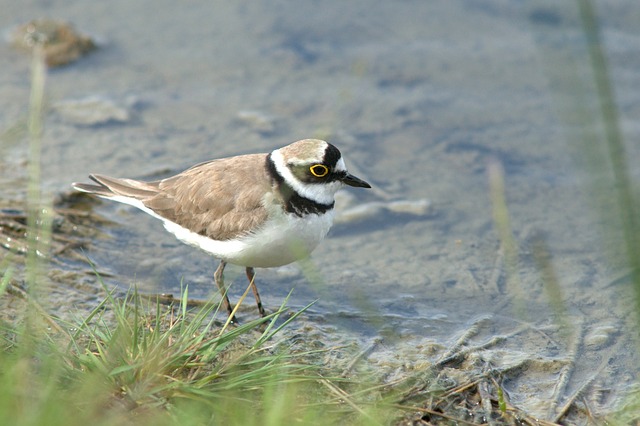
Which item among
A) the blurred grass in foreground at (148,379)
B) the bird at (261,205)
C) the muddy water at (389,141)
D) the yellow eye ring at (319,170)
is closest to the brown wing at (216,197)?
the bird at (261,205)

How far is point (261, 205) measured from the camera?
5020mm

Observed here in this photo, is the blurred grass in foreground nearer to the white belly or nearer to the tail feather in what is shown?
the white belly

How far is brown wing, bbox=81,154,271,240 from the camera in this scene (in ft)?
16.6

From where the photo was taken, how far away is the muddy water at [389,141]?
5.34 metres

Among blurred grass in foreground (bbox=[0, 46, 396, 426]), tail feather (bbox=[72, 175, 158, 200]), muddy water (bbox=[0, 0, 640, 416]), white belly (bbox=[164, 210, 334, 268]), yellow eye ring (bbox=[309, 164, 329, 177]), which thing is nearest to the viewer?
blurred grass in foreground (bbox=[0, 46, 396, 426])

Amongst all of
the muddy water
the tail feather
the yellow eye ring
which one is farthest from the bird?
the muddy water

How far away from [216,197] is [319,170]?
0.71m

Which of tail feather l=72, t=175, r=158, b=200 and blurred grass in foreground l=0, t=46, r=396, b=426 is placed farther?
tail feather l=72, t=175, r=158, b=200

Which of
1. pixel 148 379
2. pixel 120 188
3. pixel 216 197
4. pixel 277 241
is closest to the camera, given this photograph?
pixel 148 379

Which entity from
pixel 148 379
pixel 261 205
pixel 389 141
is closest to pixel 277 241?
pixel 261 205

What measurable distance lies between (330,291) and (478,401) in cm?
180

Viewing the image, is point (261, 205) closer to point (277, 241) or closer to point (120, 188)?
point (277, 241)

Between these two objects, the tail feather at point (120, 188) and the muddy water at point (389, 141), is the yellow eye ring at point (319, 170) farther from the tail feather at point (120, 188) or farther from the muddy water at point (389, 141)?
the tail feather at point (120, 188)

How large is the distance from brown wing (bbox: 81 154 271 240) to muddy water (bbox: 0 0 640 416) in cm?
57
